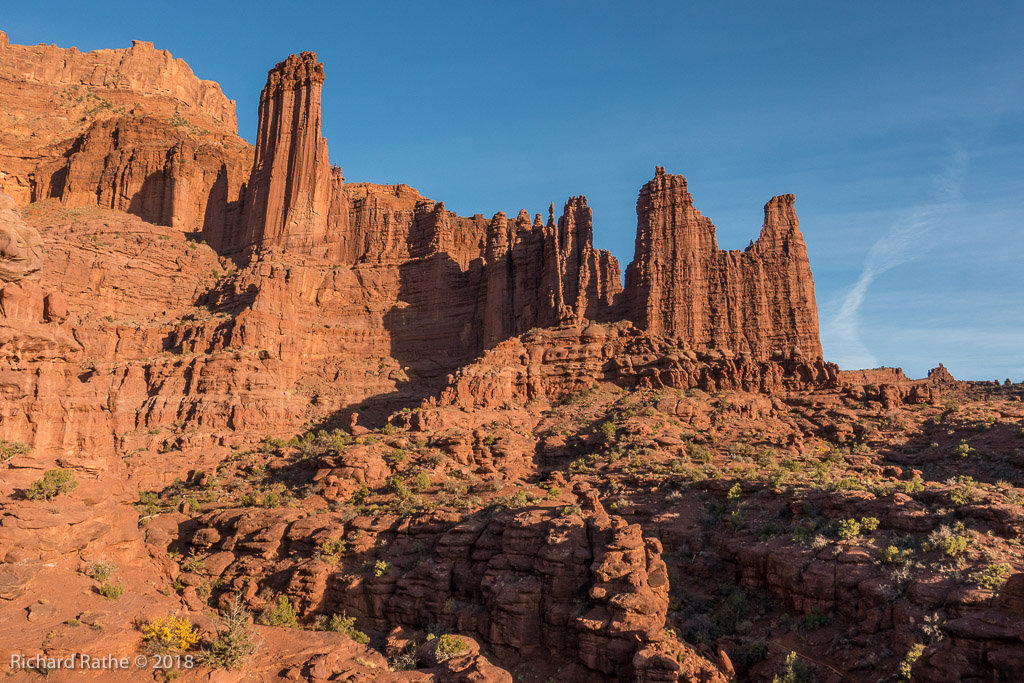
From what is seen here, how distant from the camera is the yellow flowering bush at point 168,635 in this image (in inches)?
723

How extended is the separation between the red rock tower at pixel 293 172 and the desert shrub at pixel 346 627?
59.0 metres

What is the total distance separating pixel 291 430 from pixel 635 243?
3763cm

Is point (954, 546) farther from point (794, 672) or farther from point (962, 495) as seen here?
point (794, 672)

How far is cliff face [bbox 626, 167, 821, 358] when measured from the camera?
6428cm

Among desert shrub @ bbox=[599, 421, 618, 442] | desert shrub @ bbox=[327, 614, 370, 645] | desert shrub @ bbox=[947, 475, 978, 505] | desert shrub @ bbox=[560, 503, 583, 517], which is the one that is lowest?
desert shrub @ bbox=[327, 614, 370, 645]

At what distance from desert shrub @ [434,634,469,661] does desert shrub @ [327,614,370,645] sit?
275 inches

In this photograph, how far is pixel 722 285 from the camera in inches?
2596

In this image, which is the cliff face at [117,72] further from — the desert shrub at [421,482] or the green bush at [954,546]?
the green bush at [954,546]

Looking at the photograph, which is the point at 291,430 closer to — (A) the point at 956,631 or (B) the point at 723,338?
(B) the point at 723,338

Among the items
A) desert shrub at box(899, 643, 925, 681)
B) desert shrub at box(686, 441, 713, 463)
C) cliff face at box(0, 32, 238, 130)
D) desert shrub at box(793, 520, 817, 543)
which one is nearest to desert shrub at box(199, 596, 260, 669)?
desert shrub at box(899, 643, 925, 681)

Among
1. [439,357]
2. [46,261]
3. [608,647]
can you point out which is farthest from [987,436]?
[46,261]

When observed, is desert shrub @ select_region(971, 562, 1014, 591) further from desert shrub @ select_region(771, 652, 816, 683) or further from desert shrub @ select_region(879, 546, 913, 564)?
desert shrub @ select_region(771, 652, 816, 683)

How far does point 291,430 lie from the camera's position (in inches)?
2411

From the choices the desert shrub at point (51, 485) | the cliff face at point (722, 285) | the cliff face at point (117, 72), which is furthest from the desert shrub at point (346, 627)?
the cliff face at point (117, 72)
